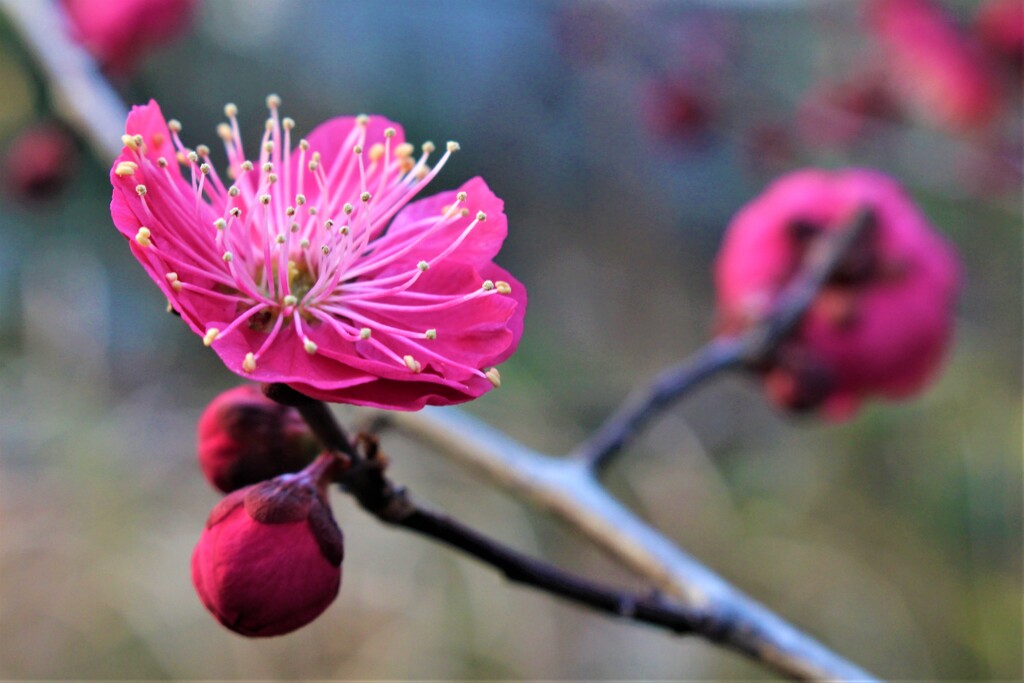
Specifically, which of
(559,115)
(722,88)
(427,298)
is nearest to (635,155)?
(559,115)

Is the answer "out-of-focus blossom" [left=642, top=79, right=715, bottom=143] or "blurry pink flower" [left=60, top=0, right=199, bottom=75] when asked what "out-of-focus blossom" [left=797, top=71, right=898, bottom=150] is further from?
"blurry pink flower" [left=60, top=0, right=199, bottom=75]

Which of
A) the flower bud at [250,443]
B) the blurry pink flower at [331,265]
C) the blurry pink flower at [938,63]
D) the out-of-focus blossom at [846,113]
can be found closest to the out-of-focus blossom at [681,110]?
the out-of-focus blossom at [846,113]

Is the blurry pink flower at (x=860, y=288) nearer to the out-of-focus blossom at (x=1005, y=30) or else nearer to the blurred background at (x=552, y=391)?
the blurred background at (x=552, y=391)

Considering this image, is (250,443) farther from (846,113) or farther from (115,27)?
(846,113)

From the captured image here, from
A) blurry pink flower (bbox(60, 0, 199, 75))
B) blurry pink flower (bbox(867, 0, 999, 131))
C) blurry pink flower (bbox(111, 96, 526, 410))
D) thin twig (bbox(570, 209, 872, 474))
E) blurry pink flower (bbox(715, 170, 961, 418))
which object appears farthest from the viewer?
blurry pink flower (bbox(867, 0, 999, 131))

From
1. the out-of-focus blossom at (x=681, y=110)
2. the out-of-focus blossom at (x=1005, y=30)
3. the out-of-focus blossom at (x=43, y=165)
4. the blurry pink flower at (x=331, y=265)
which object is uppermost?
the blurry pink flower at (x=331, y=265)

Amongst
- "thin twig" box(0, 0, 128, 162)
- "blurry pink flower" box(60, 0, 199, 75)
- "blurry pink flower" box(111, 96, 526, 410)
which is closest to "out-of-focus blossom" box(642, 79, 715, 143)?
"blurry pink flower" box(60, 0, 199, 75)
